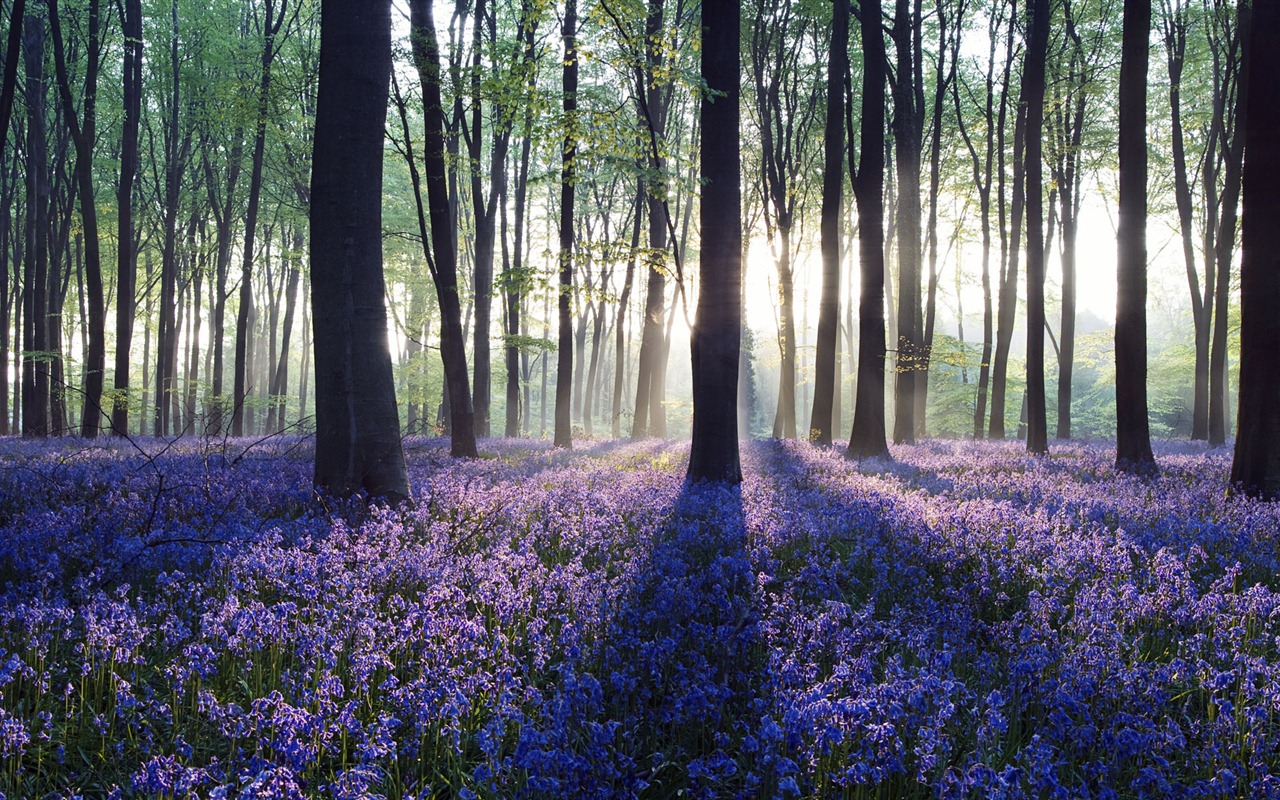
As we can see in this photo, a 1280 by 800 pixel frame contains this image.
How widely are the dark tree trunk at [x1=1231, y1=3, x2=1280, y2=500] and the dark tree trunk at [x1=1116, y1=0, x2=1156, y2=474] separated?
254 cm

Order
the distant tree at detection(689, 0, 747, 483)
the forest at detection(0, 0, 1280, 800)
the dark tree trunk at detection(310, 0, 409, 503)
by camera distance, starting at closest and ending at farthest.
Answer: the forest at detection(0, 0, 1280, 800)
the dark tree trunk at detection(310, 0, 409, 503)
the distant tree at detection(689, 0, 747, 483)

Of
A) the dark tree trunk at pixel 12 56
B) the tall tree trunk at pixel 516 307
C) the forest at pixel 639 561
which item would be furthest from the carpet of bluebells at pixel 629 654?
the dark tree trunk at pixel 12 56

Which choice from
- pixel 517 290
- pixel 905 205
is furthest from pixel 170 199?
pixel 905 205

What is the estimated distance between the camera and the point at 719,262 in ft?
30.3

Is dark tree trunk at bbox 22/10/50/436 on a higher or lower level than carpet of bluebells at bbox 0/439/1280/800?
higher

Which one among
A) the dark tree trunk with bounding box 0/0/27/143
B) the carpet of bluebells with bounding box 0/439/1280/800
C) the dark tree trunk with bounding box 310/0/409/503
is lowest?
the carpet of bluebells with bounding box 0/439/1280/800

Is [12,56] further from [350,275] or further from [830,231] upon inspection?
→ [830,231]

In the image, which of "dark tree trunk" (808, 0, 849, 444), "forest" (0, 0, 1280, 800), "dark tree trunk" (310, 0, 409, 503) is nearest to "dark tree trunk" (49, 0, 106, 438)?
"forest" (0, 0, 1280, 800)

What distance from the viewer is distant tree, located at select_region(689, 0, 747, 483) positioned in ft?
30.1

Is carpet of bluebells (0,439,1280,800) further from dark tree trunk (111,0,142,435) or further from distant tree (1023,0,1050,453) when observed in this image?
dark tree trunk (111,0,142,435)

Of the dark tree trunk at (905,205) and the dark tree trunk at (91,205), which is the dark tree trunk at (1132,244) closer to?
the dark tree trunk at (905,205)

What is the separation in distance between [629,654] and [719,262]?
6794mm

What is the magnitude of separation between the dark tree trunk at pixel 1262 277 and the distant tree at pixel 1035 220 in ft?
20.5

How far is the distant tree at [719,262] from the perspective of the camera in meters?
9.17
